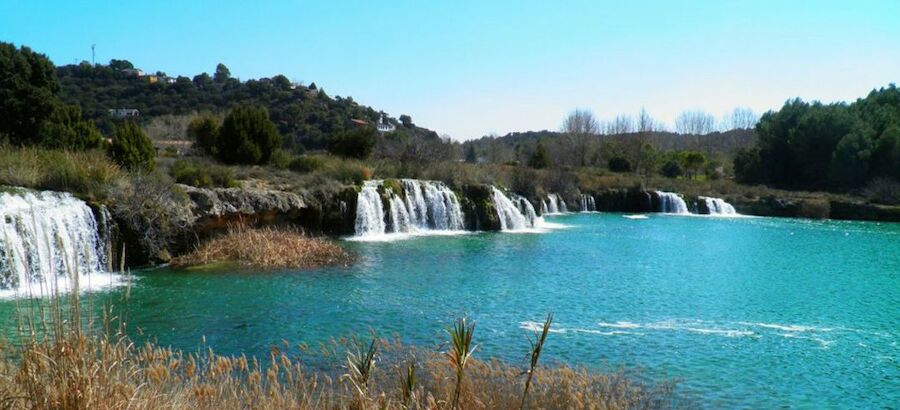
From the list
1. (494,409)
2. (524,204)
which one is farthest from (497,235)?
(494,409)

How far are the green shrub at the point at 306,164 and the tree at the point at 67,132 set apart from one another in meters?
7.81

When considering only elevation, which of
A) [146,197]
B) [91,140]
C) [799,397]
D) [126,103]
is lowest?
[799,397]

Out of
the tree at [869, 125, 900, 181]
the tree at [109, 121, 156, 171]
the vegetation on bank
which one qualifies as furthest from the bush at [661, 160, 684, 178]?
the vegetation on bank

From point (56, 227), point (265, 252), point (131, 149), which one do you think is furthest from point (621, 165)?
point (56, 227)

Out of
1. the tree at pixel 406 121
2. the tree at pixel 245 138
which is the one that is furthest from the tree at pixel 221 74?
the tree at pixel 245 138

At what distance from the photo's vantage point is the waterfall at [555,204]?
4278 cm

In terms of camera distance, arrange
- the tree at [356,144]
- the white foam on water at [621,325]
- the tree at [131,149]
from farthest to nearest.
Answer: the tree at [356,144], the tree at [131,149], the white foam on water at [621,325]

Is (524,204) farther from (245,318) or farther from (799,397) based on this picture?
(799,397)

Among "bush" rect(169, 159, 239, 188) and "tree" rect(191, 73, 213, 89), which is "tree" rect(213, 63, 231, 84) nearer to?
"tree" rect(191, 73, 213, 89)

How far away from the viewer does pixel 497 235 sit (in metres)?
27.9

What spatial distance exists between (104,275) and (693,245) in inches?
804

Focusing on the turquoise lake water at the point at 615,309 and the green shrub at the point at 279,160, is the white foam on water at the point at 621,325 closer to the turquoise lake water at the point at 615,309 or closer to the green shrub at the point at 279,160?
the turquoise lake water at the point at 615,309

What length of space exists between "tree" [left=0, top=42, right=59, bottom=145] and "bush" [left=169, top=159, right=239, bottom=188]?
20.5 ft

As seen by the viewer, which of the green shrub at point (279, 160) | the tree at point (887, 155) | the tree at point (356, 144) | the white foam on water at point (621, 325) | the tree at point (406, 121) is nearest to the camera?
the white foam on water at point (621, 325)
